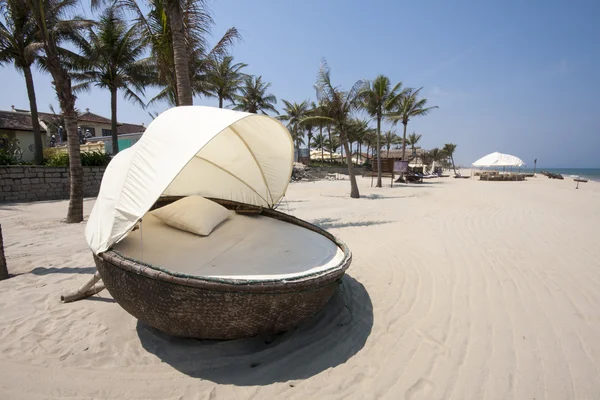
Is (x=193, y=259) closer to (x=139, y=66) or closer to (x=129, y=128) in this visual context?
(x=139, y=66)

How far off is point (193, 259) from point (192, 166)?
2153mm

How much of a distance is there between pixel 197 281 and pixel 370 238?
4.64m

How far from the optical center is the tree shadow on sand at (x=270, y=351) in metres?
2.32

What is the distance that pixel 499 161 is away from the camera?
99.6 feet

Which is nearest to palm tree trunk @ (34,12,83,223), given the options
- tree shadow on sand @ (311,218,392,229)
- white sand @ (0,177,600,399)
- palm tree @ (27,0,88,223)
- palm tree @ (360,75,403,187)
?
palm tree @ (27,0,88,223)

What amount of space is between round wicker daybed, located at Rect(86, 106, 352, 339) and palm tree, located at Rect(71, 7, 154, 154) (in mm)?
18069

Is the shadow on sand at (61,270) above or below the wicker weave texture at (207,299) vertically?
below

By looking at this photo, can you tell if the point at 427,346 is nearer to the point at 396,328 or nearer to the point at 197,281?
the point at 396,328

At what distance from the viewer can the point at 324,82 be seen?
42.7ft

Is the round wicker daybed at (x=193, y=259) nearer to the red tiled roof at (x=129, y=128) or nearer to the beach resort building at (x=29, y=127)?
the beach resort building at (x=29, y=127)

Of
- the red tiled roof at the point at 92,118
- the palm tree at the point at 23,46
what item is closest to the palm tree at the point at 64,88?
the palm tree at the point at 23,46

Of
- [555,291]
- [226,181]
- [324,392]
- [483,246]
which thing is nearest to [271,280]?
[324,392]

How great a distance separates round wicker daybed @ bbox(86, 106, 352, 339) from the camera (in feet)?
7.40

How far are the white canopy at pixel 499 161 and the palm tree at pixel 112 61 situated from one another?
32753 millimetres
